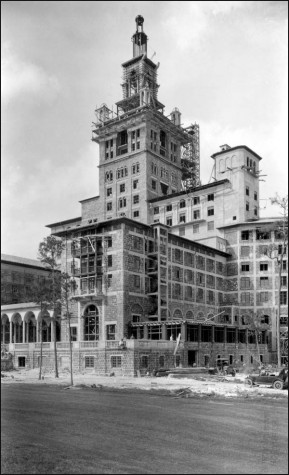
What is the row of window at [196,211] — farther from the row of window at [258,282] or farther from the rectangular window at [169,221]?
the row of window at [258,282]

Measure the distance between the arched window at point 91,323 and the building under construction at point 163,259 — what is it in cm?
9

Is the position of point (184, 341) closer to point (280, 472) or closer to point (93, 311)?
point (93, 311)

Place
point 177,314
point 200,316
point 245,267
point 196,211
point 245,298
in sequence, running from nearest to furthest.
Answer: point 177,314, point 200,316, point 245,298, point 245,267, point 196,211

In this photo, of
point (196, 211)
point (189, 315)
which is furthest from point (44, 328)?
point (196, 211)

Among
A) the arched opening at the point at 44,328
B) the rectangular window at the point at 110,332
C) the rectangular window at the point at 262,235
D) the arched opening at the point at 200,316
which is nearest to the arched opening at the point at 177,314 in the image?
the arched opening at the point at 200,316

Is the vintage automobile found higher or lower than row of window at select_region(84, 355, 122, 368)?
higher

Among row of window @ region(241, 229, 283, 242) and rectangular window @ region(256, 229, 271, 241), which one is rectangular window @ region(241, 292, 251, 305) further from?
rectangular window @ region(256, 229, 271, 241)

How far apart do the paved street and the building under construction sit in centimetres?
1904

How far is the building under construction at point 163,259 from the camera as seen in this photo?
35250 millimetres

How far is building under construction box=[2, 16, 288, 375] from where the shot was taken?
3525cm

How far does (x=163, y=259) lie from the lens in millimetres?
40406

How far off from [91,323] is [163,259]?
760 centimetres

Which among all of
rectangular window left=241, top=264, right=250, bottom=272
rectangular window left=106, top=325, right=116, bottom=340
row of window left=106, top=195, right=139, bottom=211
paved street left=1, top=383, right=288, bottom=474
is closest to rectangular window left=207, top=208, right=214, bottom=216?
rectangular window left=241, top=264, right=250, bottom=272

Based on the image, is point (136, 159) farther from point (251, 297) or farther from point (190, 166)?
point (251, 297)
